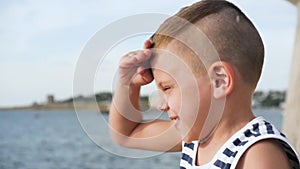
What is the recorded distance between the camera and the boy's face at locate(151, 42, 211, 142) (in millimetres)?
944

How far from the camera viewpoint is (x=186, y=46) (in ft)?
3.10

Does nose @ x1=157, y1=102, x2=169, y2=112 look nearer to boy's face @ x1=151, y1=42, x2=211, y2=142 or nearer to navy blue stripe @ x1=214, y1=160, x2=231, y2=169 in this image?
boy's face @ x1=151, y1=42, x2=211, y2=142

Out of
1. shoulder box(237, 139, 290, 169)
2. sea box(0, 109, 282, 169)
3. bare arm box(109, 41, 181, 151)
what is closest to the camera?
shoulder box(237, 139, 290, 169)

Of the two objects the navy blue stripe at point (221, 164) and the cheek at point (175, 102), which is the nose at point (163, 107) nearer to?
the cheek at point (175, 102)

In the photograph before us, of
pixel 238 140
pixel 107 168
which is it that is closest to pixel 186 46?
pixel 238 140

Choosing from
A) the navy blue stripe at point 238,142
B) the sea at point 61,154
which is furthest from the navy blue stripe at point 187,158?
the sea at point 61,154

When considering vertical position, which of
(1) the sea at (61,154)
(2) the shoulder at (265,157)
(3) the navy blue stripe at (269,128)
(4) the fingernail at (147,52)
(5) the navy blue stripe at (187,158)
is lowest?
(1) the sea at (61,154)

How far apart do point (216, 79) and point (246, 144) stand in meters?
0.11

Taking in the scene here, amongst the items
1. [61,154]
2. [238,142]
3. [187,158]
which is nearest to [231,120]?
[238,142]

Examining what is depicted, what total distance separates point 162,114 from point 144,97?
5 cm

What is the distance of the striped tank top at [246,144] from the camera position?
951mm

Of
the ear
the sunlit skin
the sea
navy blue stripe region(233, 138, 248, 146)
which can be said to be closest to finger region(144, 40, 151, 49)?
the sunlit skin

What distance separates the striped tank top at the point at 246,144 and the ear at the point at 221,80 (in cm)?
7

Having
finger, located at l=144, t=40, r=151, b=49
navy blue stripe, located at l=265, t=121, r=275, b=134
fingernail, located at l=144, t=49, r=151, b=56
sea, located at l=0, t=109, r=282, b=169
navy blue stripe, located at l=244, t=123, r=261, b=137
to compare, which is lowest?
sea, located at l=0, t=109, r=282, b=169
